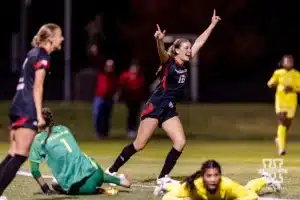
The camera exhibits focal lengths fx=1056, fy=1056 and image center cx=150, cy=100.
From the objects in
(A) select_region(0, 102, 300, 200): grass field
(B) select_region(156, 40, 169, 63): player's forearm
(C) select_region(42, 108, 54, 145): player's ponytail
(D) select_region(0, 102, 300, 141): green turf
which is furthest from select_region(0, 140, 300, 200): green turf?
(D) select_region(0, 102, 300, 141): green turf

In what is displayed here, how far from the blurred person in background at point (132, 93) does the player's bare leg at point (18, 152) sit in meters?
15.5

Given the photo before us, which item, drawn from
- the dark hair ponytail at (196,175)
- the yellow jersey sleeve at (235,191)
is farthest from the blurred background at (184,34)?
the dark hair ponytail at (196,175)

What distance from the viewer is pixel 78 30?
165 feet

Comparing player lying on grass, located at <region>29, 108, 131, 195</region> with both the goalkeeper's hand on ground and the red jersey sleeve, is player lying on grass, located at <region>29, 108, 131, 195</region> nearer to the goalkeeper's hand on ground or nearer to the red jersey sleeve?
the goalkeeper's hand on ground

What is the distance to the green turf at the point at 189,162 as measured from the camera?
1315 cm

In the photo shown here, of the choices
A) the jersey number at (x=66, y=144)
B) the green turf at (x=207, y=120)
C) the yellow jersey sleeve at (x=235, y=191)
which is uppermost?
the jersey number at (x=66, y=144)

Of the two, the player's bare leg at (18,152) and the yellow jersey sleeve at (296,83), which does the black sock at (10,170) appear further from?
the yellow jersey sleeve at (296,83)

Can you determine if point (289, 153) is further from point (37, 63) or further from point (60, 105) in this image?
point (60, 105)

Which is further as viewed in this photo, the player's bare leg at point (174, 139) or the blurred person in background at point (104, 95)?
the blurred person in background at point (104, 95)

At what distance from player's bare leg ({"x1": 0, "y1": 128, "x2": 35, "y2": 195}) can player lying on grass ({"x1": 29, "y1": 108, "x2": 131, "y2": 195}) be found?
3.02 ft

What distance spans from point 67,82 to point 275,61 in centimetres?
1390

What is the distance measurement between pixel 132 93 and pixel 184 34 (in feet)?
61.6

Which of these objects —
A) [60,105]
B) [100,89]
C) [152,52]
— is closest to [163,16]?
[152,52]

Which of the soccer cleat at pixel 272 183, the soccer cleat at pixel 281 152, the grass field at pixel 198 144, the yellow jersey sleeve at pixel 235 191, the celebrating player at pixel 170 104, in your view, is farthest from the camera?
the soccer cleat at pixel 281 152
